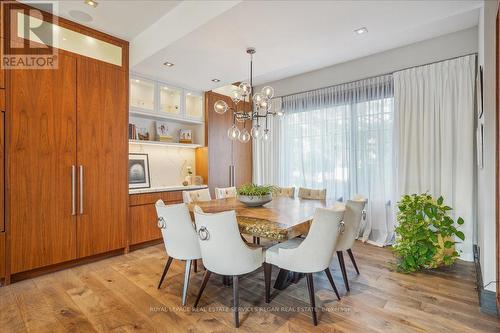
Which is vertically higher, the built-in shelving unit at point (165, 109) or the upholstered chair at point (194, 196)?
the built-in shelving unit at point (165, 109)

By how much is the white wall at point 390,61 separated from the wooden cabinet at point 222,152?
134cm

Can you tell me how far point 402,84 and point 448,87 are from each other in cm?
55

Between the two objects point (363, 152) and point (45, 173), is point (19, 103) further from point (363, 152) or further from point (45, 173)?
point (363, 152)

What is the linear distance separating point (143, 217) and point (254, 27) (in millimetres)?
2925

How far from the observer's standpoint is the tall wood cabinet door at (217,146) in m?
4.81

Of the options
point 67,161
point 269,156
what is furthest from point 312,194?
point 67,161

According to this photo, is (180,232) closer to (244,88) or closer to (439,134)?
(244,88)

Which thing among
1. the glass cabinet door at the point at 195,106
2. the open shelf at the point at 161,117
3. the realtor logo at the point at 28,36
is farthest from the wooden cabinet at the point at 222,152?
the realtor logo at the point at 28,36

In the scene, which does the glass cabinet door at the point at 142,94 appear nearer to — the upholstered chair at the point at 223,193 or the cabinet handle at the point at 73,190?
the cabinet handle at the point at 73,190

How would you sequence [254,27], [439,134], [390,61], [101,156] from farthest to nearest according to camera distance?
[390,61] < [439,134] < [101,156] < [254,27]

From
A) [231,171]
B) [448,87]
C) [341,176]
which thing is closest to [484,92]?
[448,87]

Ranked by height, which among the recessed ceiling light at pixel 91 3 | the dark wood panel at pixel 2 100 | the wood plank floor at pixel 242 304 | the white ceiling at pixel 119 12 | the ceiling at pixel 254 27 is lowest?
the wood plank floor at pixel 242 304

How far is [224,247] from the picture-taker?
1952 millimetres

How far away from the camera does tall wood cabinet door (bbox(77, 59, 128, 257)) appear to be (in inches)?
124
